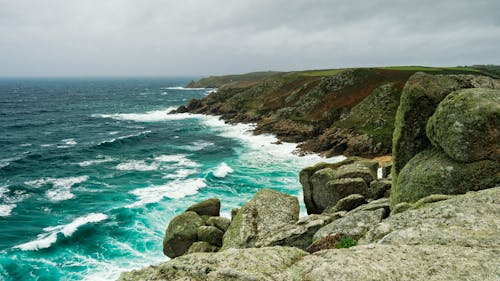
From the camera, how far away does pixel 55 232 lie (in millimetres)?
31828

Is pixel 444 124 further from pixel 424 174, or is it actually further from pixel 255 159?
pixel 255 159

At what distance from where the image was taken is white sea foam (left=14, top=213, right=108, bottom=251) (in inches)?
1160

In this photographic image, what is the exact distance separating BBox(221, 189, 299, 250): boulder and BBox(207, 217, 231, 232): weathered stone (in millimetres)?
2045

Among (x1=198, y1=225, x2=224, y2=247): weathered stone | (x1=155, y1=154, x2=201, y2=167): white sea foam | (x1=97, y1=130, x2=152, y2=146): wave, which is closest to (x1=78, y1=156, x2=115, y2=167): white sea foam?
(x1=155, y1=154, x2=201, y2=167): white sea foam

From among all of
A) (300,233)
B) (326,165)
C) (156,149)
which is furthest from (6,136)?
(300,233)

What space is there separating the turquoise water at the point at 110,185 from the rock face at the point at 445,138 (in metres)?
20.5

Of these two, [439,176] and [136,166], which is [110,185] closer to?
[136,166]

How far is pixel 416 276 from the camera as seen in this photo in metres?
7.80

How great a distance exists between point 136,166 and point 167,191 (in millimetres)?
15753

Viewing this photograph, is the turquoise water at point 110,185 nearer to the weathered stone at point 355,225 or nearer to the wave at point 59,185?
the wave at point 59,185

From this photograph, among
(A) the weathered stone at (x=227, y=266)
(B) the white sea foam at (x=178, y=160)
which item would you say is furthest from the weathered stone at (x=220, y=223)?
(B) the white sea foam at (x=178, y=160)

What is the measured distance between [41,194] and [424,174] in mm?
45387

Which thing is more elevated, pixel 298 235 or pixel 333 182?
pixel 333 182

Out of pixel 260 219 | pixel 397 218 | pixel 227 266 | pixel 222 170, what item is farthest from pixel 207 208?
pixel 222 170
